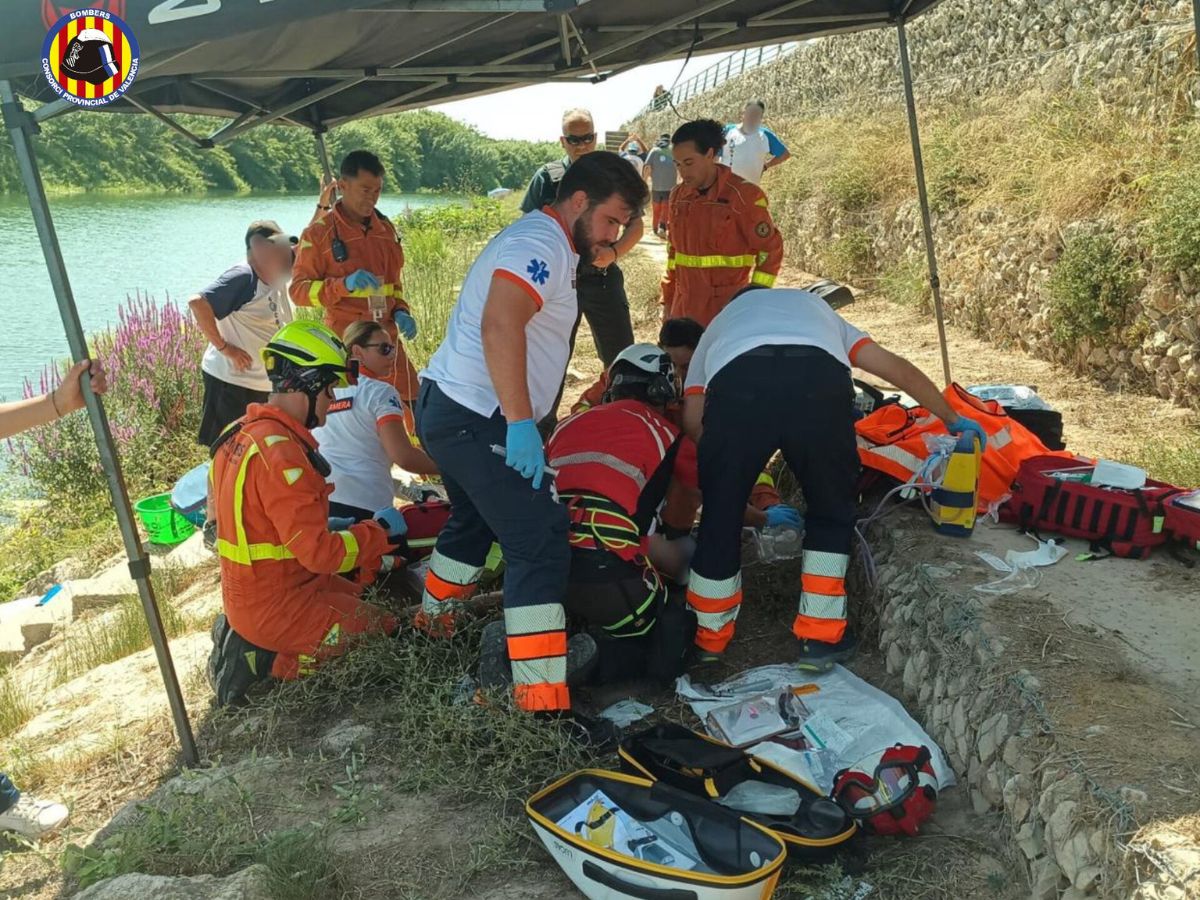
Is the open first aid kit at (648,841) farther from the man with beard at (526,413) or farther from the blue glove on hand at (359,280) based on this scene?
the blue glove on hand at (359,280)

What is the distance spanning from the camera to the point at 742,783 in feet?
8.53

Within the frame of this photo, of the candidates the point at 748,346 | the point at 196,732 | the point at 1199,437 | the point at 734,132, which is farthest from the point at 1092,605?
the point at 734,132

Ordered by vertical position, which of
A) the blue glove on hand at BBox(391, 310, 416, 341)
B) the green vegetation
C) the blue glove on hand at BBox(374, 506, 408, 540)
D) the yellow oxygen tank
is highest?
the green vegetation

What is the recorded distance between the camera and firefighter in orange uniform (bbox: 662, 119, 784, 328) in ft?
15.4

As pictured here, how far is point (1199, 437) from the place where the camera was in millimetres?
5031

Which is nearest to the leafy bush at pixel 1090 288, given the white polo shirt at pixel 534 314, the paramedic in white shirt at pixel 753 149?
the paramedic in white shirt at pixel 753 149

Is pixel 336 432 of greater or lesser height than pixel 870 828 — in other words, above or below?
above

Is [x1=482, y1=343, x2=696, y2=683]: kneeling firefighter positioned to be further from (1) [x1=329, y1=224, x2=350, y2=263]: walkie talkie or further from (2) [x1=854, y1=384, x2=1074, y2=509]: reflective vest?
(1) [x1=329, y1=224, x2=350, y2=263]: walkie talkie

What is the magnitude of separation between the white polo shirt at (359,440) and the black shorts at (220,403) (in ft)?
Result: 3.98

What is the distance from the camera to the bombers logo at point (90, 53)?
7.97ft

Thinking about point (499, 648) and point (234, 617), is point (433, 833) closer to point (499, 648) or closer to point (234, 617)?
point (499, 648)

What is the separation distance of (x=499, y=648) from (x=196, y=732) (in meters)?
1.22

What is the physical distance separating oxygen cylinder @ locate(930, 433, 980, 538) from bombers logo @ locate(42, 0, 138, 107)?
2.85m

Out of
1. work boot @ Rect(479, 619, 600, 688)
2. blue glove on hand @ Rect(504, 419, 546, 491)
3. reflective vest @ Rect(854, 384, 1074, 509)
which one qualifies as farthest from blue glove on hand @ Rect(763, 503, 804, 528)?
blue glove on hand @ Rect(504, 419, 546, 491)
